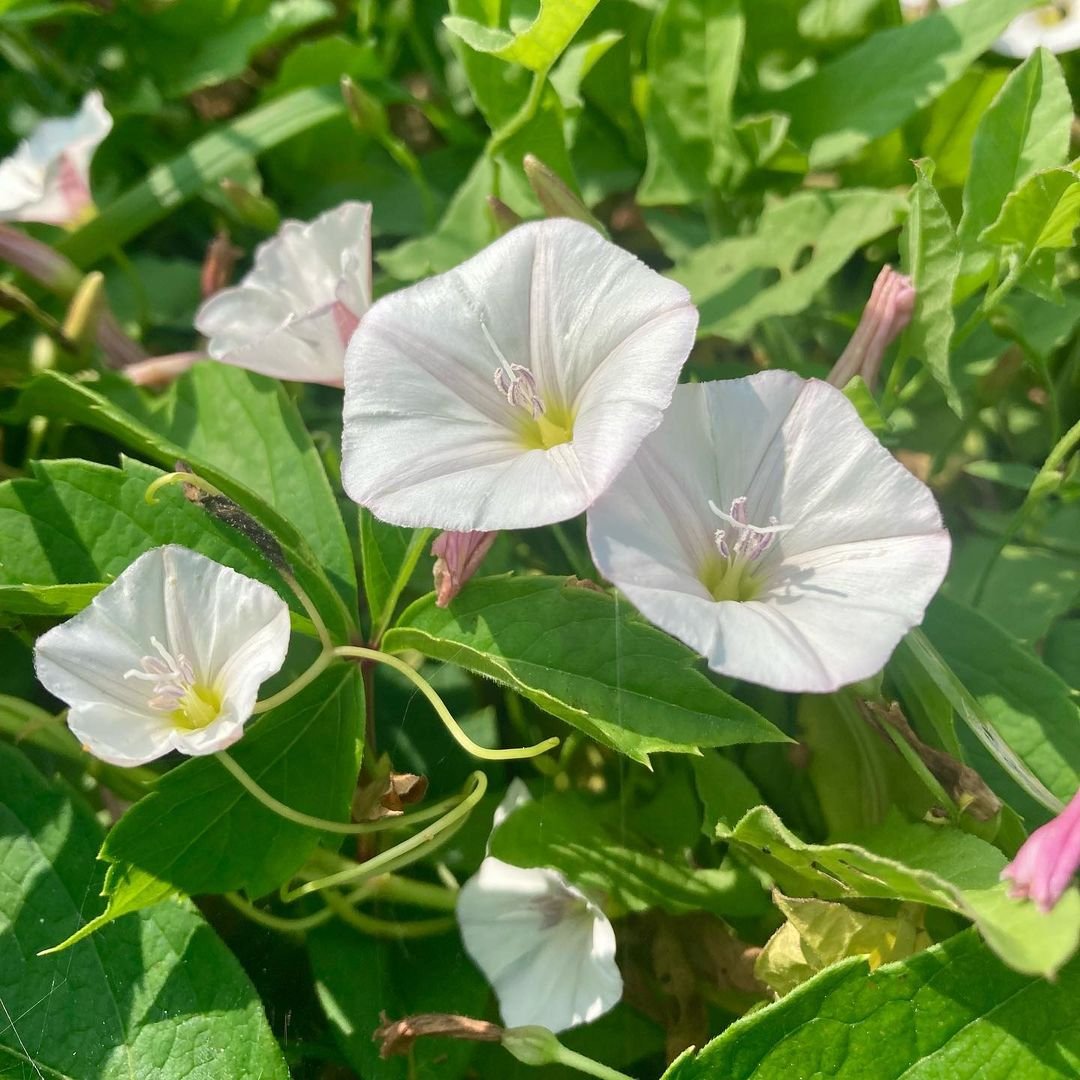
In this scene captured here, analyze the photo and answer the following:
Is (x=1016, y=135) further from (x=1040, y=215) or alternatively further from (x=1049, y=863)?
(x=1049, y=863)

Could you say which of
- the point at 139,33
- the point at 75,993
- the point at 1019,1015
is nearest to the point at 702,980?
the point at 1019,1015

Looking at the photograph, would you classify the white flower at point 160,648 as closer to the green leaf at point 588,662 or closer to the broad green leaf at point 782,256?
the green leaf at point 588,662

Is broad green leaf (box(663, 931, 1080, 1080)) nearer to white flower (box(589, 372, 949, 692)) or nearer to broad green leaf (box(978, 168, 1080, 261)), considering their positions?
white flower (box(589, 372, 949, 692))

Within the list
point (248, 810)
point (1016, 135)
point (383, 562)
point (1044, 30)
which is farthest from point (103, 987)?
point (1044, 30)

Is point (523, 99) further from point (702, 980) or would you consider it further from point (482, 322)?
point (702, 980)

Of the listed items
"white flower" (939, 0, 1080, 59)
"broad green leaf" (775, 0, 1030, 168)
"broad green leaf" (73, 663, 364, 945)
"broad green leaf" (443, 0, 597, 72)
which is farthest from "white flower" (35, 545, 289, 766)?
"white flower" (939, 0, 1080, 59)

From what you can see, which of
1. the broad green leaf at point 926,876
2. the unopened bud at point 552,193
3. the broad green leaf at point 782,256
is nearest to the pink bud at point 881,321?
the broad green leaf at point 782,256
